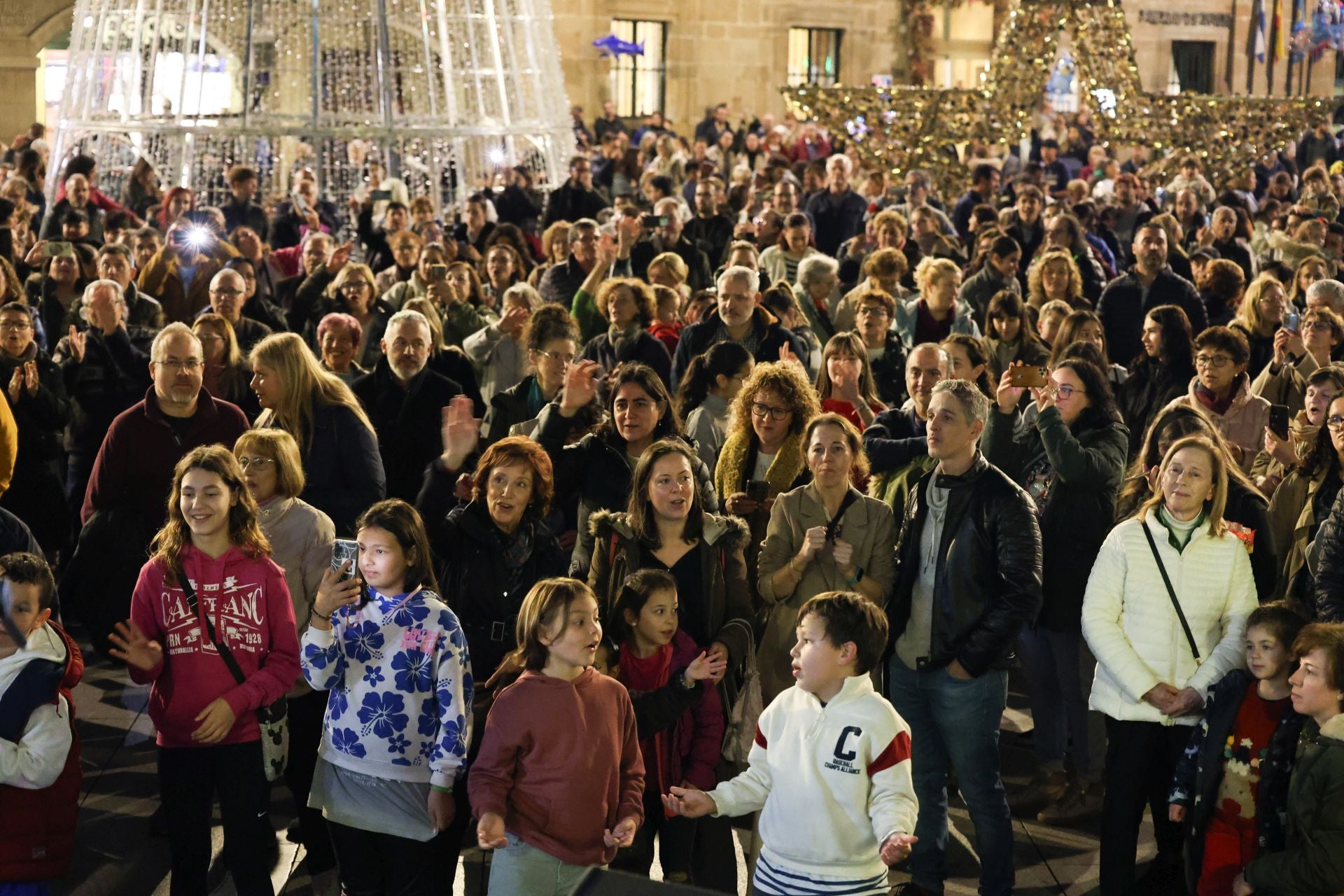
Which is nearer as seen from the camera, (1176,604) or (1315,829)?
(1315,829)

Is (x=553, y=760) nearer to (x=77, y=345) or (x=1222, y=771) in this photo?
(x=1222, y=771)

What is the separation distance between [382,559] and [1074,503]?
257cm

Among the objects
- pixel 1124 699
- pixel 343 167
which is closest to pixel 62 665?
pixel 1124 699

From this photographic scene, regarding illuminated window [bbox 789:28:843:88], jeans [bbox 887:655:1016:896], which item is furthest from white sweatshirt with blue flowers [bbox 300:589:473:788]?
illuminated window [bbox 789:28:843:88]

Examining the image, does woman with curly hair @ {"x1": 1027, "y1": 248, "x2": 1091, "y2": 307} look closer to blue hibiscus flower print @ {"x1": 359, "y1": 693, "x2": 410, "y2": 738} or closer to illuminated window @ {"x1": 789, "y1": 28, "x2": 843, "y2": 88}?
blue hibiscus flower print @ {"x1": 359, "y1": 693, "x2": 410, "y2": 738}

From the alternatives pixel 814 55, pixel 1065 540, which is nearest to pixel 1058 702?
pixel 1065 540

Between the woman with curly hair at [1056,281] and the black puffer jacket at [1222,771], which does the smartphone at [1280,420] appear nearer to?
the black puffer jacket at [1222,771]

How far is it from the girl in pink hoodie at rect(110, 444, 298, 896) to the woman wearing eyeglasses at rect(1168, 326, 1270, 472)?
376 cm

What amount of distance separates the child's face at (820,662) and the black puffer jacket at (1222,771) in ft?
3.74

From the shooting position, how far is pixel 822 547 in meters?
5.30

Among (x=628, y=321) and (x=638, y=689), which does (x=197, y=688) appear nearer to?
(x=638, y=689)

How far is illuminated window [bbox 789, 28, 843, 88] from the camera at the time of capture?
1293 inches

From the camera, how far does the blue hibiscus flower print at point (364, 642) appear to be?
4.75m

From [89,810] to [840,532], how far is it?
2.74 meters
